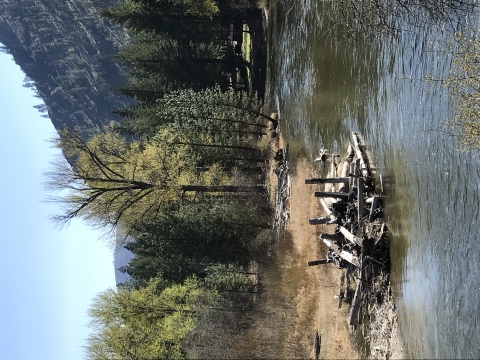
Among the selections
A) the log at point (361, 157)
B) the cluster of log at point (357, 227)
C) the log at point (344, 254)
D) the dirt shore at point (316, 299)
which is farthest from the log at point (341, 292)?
the log at point (361, 157)

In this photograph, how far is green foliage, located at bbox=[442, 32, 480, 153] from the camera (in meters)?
13.5

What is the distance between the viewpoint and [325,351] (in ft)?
75.4

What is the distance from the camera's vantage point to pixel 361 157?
20.7m

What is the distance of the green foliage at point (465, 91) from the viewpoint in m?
13.5

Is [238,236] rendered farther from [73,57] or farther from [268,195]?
[73,57]

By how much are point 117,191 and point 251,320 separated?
11764mm

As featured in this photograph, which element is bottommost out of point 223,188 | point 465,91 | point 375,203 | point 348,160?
point 375,203

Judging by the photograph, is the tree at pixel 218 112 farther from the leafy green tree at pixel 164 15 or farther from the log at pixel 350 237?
the log at pixel 350 237

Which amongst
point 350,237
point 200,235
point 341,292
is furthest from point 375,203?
point 200,235

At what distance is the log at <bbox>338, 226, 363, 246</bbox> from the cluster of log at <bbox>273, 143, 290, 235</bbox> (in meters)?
9.68

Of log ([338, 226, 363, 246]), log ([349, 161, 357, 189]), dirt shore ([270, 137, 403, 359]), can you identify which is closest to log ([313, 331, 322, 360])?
dirt shore ([270, 137, 403, 359])

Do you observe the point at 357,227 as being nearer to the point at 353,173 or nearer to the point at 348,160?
the point at 353,173

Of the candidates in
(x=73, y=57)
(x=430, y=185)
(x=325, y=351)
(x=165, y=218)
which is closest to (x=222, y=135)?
(x=165, y=218)

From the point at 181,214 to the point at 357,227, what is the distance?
50.5 ft
